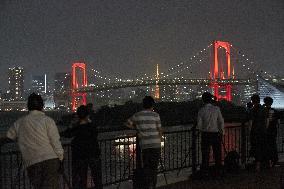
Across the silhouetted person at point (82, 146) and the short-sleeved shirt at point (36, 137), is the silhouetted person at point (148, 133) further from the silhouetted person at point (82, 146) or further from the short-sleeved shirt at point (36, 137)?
the short-sleeved shirt at point (36, 137)

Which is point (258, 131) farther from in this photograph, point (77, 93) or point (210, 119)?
point (77, 93)

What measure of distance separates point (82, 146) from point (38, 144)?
1.38 m

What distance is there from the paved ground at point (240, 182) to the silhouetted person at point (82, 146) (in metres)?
1.63

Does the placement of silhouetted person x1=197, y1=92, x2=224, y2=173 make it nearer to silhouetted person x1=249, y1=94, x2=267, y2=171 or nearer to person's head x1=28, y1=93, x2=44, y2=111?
silhouetted person x1=249, y1=94, x2=267, y2=171

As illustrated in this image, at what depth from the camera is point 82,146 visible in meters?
5.87

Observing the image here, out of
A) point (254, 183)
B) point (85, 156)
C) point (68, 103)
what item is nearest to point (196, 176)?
point (254, 183)

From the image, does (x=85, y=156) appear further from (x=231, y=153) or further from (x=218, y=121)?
(x=231, y=153)

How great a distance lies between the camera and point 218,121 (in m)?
7.64

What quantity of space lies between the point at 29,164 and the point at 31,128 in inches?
14.0

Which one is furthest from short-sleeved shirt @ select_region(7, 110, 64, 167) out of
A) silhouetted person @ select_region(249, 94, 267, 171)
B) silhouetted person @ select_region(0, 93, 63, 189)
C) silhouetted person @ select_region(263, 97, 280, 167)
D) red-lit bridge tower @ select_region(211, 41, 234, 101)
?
red-lit bridge tower @ select_region(211, 41, 234, 101)

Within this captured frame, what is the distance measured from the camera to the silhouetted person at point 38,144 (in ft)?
14.8

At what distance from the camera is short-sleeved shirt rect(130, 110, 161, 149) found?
635 cm

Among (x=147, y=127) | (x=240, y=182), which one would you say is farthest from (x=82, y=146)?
(x=240, y=182)

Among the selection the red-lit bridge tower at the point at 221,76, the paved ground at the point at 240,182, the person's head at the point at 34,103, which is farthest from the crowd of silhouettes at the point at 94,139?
the red-lit bridge tower at the point at 221,76
